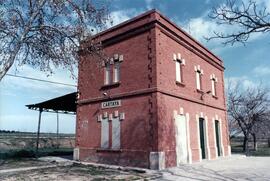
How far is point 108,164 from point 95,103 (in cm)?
380

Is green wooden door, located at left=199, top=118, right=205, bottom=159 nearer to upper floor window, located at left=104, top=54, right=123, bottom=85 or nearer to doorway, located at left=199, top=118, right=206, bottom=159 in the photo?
doorway, located at left=199, top=118, right=206, bottom=159

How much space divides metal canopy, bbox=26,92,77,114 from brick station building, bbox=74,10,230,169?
2537 mm

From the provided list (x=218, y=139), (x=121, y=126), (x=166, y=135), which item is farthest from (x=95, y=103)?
(x=218, y=139)

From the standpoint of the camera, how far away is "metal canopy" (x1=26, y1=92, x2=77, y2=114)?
66.5 ft

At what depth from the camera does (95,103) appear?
1697cm

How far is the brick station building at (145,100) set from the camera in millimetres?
13945

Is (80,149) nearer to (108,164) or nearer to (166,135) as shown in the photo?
(108,164)

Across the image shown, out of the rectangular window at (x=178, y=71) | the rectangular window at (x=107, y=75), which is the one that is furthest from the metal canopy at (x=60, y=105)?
the rectangular window at (x=178, y=71)

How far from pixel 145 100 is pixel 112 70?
3298mm

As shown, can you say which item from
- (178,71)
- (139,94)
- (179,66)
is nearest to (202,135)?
(178,71)

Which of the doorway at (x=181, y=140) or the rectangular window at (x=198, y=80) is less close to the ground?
the rectangular window at (x=198, y=80)

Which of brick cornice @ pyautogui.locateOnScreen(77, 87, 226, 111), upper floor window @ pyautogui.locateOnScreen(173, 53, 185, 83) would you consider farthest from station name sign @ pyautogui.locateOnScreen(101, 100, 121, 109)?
upper floor window @ pyautogui.locateOnScreen(173, 53, 185, 83)

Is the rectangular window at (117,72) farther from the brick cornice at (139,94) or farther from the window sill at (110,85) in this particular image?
the brick cornice at (139,94)

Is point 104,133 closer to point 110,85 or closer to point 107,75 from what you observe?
point 110,85
